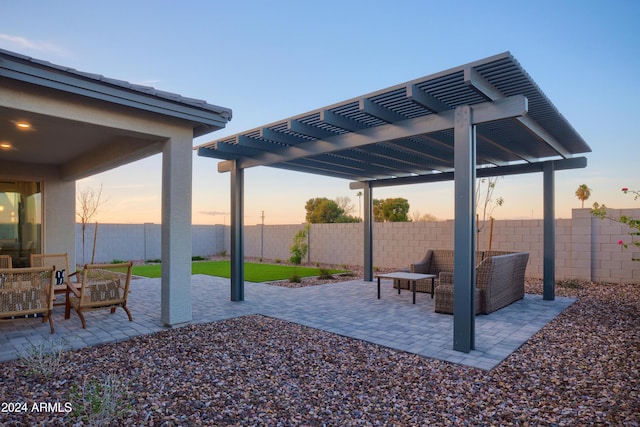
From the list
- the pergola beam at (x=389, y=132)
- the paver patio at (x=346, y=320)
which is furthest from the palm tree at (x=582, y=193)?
the pergola beam at (x=389, y=132)

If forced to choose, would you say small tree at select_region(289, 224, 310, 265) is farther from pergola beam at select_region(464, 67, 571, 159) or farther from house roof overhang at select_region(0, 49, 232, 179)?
pergola beam at select_region(464, 67, 571, 159)

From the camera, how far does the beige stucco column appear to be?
5109mm

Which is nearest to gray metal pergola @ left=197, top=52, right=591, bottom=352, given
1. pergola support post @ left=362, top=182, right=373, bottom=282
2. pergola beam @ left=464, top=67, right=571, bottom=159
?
pergola beam @ left=464, top=67, right=571, bottom=159

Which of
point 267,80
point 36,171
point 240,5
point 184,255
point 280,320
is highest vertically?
point 240,5

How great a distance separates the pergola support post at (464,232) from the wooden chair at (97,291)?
4342mm

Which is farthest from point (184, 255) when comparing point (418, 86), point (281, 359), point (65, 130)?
point (418, 86)

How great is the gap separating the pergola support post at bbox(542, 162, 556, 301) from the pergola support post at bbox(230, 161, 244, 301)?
613cm

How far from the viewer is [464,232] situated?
4.23m

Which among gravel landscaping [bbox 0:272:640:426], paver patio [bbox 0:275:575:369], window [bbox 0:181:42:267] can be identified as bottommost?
paver patio [bbox 0:275:575:369]

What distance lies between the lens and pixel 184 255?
5246mm

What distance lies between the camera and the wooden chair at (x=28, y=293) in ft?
14.8

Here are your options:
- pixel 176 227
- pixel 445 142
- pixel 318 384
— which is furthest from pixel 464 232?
pixel 176 227

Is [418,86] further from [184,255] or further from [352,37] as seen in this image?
[352,37]

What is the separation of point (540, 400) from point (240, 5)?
27.8 feet
